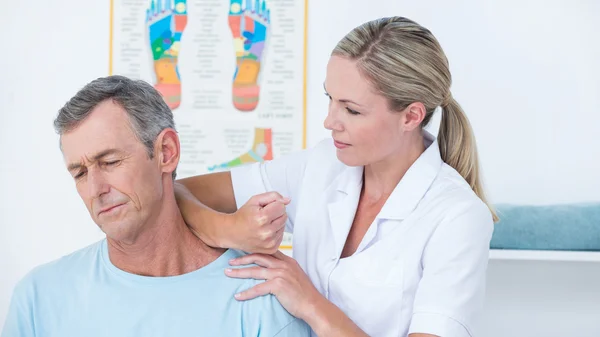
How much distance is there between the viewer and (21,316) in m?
1.38

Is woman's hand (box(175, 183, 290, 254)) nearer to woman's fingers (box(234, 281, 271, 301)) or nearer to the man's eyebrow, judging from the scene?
woman's fingers (box(234, 281, 271, 301))

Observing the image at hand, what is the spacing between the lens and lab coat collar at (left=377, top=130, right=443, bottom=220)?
1.53 m

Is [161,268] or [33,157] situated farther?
[33,157]

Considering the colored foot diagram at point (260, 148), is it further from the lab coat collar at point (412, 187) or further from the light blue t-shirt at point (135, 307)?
the light blue t-shirt at point (135, 307)

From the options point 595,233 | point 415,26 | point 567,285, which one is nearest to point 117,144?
point 415,26

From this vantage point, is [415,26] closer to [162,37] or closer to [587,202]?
[587,202]

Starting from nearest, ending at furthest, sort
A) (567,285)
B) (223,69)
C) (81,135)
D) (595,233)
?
(81,135), (595,233), (567,285), (223,69)

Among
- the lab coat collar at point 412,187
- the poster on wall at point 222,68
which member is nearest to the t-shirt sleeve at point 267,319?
the lab coat collar at point 412,187

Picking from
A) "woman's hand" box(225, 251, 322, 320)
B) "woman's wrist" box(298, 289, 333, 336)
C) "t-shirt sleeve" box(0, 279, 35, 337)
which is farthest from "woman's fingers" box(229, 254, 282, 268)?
"t-shirt sleeve" box(0, 279, 35, 337)

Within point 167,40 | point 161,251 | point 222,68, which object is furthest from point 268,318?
point 167,40

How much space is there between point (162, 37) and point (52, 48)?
407 mm

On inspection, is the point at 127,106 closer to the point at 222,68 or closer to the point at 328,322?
the point at 328,322

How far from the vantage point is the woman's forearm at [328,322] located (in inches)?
53.5

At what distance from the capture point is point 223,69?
8.61ft
